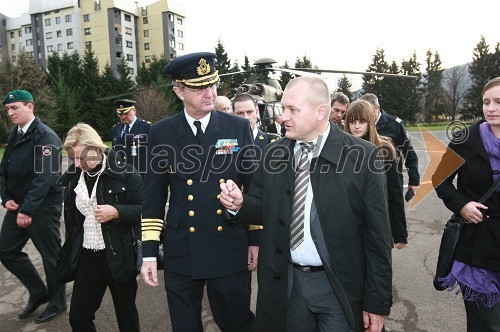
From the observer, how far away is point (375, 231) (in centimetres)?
216

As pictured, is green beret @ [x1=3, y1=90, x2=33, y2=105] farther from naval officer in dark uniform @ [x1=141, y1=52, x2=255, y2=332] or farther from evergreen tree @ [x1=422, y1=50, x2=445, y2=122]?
evergreen tree @ [x1=422, y1=50, x2=445, y2=122]

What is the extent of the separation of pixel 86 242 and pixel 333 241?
Answer: 220cm

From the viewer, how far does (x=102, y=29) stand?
6475cm

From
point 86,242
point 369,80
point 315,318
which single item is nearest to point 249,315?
point 315,318

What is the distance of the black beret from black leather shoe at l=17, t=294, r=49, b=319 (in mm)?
3209

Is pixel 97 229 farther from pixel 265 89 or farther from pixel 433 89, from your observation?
pixel 433 89

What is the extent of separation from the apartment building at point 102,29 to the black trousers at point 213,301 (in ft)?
216

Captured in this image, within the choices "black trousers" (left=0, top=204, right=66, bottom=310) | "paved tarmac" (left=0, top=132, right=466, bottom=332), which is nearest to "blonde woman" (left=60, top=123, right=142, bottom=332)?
"paved tarmac" (left=0, top=132, right=466, bottom=332)

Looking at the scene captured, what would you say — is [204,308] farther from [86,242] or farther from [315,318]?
[315,318]

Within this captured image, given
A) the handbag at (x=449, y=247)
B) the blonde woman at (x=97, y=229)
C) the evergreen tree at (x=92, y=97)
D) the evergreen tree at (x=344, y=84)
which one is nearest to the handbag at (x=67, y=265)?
the blonde woman at (x=97, y=229)

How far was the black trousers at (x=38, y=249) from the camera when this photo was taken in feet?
14.1

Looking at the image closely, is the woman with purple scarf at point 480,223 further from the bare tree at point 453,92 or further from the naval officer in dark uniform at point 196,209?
the bare tree at point 453,92

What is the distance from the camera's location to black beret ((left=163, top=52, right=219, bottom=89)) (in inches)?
109

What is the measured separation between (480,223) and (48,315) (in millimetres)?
4249
